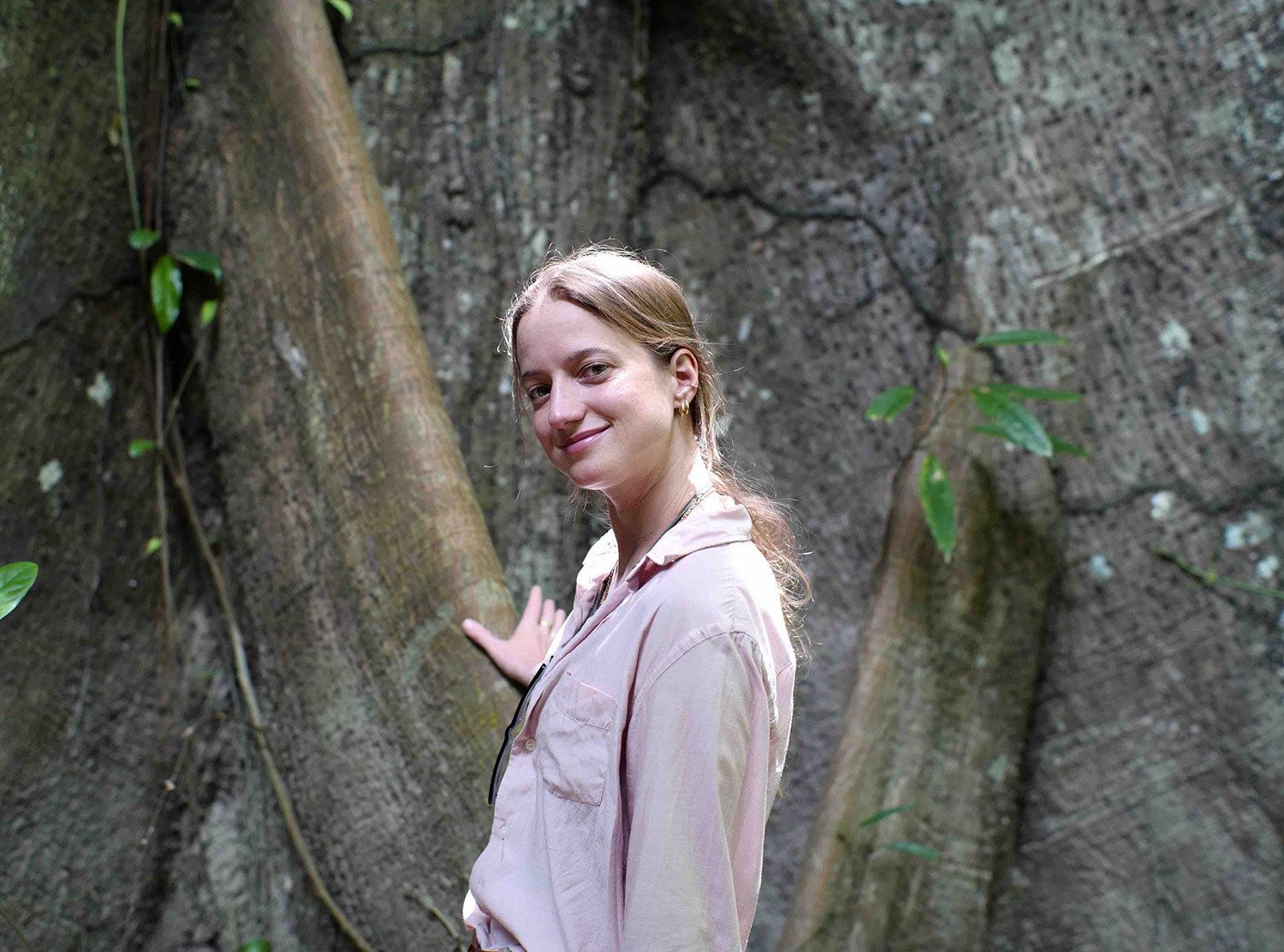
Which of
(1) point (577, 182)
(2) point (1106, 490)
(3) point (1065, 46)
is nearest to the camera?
(2) point (1106, 490)

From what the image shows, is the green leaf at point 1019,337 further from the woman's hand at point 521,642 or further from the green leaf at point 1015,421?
the woman's hand at point 521,642

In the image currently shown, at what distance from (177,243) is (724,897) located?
5.08ft

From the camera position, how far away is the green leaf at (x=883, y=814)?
1654 millimetres

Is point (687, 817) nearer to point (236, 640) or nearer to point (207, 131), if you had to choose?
point (236, 640)

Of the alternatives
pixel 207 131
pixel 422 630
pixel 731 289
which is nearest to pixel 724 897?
pixel 422 630

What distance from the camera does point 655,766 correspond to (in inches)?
32.7

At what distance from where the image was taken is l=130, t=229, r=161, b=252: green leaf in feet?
5.95

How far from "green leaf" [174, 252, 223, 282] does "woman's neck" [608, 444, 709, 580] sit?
1.08 metres

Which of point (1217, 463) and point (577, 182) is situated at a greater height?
point (577, 182)

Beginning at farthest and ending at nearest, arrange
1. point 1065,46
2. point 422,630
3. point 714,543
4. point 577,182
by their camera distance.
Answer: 1. point 577,182
2. point 1065,46
3. point 422,630
4. point 714,543

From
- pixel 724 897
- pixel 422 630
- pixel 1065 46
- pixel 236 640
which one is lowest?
pixel 236 640

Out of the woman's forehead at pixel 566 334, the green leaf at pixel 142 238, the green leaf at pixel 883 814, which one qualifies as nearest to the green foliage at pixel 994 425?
the green leaf at pixel 883 814

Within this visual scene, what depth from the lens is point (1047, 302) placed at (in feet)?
6.10

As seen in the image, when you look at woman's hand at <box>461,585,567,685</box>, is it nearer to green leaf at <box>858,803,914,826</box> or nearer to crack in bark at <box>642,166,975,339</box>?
green leaf at <box>858,803,914,826</box>
